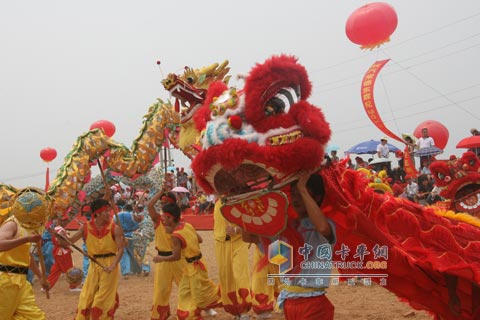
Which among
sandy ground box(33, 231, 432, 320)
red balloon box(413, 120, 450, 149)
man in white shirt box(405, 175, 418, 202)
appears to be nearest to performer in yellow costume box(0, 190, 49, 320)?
sandy ground box(33, 231, 432, 320)

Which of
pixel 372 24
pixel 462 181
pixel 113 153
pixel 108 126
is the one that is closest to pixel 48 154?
pixel 108 126

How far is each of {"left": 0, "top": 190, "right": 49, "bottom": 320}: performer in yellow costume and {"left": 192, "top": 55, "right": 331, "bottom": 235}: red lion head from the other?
2.13 meters

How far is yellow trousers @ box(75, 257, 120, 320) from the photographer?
20.0 ft

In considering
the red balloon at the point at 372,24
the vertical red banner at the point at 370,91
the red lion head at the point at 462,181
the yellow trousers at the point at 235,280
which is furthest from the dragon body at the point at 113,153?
the vertical red banner at the point at 370,91

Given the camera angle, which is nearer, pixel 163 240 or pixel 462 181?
pixel 462 181

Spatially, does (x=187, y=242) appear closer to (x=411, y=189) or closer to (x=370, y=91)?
(x=411, y=189)

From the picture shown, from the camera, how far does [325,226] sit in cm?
345

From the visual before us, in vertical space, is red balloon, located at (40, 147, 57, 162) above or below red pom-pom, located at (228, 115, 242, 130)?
above

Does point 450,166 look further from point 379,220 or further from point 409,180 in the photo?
point 409,180

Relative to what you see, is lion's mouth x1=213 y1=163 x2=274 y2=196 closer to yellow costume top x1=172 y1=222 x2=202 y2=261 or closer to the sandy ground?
yellow costume top x1=172 y1=222 x2=202 y2=261

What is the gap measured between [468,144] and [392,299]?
17.1 feet

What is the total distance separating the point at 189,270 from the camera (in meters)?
6.62

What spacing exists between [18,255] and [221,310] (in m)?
3.55

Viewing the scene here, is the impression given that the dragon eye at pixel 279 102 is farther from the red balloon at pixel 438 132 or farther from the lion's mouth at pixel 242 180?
the red balloon at pixel 438 132
